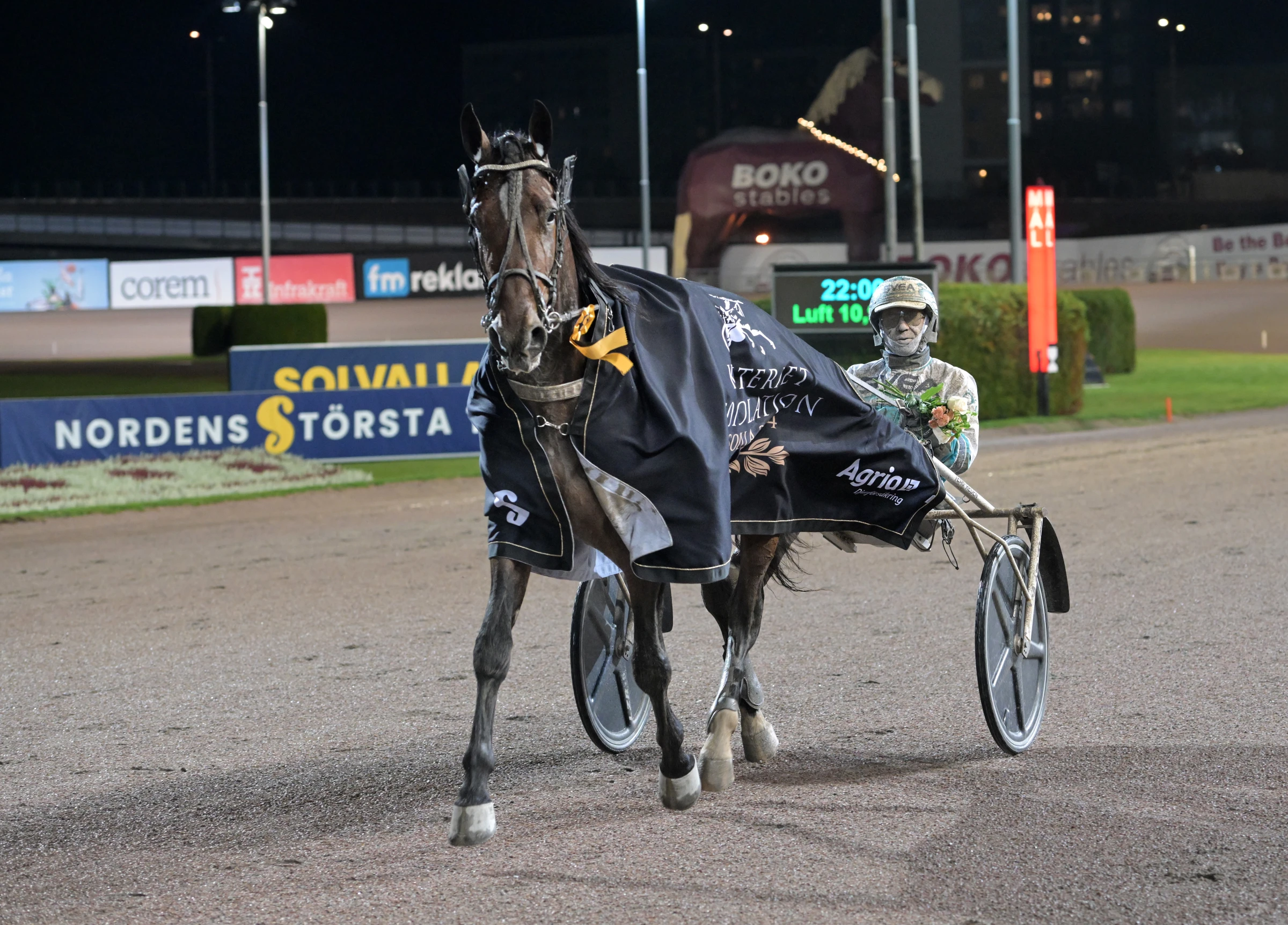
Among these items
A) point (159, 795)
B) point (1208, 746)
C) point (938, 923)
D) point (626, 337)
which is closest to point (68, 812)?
point (159, 795)

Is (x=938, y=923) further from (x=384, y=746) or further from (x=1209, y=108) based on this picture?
(x=1209, y=108)

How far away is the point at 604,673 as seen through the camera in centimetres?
505

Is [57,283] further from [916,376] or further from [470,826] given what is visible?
[470,826]

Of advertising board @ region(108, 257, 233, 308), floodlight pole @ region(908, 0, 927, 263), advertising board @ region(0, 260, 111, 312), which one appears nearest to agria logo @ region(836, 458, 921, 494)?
floodlight pole @ region(908, 0, 927, 263)

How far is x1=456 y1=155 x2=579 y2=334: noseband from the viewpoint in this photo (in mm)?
3699

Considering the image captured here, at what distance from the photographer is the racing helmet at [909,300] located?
525 cm

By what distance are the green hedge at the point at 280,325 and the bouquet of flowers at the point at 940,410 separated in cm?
2583

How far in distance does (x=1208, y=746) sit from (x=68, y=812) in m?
3.56

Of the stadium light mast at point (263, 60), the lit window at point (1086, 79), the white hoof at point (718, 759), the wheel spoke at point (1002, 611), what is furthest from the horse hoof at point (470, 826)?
the lit window at point (1086, 79)

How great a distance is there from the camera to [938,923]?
3479 millimetres

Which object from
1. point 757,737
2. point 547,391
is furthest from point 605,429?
point 757,737

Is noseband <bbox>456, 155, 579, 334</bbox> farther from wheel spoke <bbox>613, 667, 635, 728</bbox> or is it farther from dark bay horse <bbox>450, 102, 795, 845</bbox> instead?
wheel spoke <bbox>613, 667, 635, 728</bbox>

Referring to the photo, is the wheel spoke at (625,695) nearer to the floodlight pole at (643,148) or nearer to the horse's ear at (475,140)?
the horse's ear at (475,140)

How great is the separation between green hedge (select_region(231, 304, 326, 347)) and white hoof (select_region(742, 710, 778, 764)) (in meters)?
26.2
